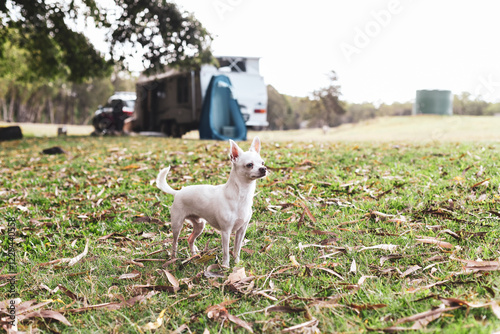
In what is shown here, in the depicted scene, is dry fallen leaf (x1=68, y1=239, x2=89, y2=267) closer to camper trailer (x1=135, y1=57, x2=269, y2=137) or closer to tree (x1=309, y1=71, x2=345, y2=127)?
camper trailer (x1=135, y1=57, x2=269, y2=137)

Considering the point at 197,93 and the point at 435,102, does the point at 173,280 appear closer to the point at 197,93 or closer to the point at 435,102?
the point at 197,93

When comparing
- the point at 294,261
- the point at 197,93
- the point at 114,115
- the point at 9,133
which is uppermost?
the point at 197,93

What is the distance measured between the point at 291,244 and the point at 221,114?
39.1ft

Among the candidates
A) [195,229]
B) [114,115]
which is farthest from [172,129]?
[195,229]

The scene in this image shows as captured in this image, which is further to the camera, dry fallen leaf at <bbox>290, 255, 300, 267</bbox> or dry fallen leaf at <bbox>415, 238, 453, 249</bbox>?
dry fallen leaf at <bbox>415, 238, 453, 249</bbox>

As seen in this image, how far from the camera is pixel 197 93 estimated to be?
16.2 meters

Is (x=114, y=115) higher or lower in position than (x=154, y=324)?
higher

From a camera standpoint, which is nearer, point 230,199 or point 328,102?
point 230,199

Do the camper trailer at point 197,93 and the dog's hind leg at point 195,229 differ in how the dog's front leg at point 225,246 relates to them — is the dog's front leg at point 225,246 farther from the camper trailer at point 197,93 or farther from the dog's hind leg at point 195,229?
the camper trailer at point 197,93

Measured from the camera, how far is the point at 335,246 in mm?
3453

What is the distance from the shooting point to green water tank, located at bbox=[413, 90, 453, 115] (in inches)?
1401

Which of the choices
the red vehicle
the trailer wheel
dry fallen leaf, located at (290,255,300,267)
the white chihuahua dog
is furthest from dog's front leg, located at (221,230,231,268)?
the red vehicle

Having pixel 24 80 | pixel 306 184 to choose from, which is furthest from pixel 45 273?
pixel 24 80

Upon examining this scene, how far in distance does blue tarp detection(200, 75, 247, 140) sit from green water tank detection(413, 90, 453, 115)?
26.8 meters
